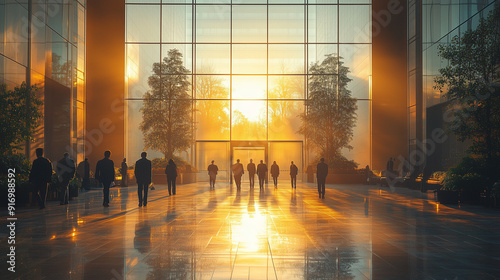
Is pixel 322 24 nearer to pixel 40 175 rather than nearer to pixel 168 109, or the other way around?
pixel 168 109

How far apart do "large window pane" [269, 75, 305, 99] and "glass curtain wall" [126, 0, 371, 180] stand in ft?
0.24

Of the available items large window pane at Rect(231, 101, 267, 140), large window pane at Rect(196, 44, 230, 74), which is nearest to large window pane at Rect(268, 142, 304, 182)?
large window pane at Rect(231, 101, 267, 140)

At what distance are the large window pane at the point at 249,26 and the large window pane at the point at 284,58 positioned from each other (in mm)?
1321

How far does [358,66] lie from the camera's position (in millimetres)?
34719

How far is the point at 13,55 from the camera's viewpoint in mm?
19734

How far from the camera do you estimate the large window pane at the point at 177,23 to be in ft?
116

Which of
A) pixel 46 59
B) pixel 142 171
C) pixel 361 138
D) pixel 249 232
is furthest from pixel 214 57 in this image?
pixel 249 232

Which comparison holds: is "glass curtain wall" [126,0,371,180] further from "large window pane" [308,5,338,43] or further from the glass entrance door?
the glass entrance door

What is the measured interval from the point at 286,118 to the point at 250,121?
2.63m

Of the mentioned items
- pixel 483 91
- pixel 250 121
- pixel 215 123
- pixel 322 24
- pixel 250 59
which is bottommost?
pixel 483 91

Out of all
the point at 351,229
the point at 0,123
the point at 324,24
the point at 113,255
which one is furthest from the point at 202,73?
the point at 113,255

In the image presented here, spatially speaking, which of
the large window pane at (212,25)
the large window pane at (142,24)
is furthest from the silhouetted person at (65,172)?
the large window pane at (212,25)

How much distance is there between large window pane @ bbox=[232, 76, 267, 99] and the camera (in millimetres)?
35094

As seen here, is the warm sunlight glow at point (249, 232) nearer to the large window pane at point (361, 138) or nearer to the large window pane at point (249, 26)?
the large window pane at point (361, 138)
